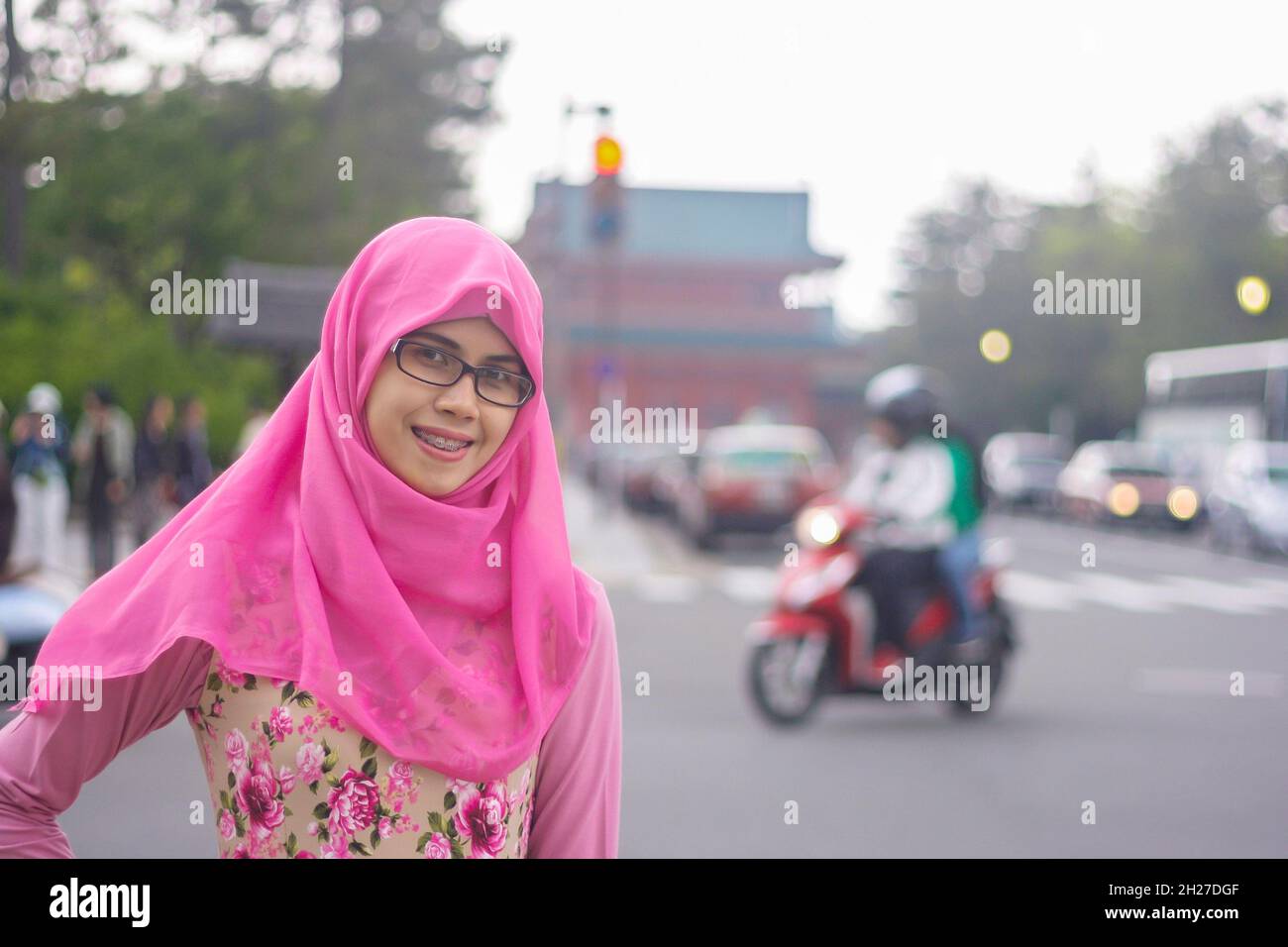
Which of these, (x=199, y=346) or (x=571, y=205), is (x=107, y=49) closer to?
(x=199, y=346)

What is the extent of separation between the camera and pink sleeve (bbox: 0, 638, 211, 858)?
1.81 metres

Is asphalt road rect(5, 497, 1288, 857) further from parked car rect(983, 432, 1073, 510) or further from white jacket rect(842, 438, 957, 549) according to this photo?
parked car rect(983, 432, 1073, 510)

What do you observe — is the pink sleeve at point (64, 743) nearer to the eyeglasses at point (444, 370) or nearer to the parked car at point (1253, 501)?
the eyeglasses at point (444, 370)

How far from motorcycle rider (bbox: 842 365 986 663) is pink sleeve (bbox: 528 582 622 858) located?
600 cm

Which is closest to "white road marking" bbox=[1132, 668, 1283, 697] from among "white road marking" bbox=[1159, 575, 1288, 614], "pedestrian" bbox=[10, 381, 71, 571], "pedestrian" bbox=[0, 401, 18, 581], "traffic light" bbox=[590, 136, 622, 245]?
"white road marking" bbox=[1159, 575, 1288, 614]

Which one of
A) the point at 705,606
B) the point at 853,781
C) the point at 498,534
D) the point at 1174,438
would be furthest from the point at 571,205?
the point at 498,534

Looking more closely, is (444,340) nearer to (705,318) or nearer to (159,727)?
(159,727)

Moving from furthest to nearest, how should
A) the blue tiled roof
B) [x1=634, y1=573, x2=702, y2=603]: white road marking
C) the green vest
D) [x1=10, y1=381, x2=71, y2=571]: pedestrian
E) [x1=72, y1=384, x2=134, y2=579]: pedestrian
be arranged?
the blue tiled roof < [x1=634, y1=573, x2=702, y2=603]: white road marking < [x1=72, y1=384, x2=134, y2=579]: pedestrian < [x1=10, y1=381, x2=71, y2=571]: pedestrian < the green vest

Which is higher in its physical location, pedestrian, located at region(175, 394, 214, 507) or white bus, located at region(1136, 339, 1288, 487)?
white bus, located at region(1136, 339, 1288, 487)

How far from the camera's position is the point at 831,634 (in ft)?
26.0

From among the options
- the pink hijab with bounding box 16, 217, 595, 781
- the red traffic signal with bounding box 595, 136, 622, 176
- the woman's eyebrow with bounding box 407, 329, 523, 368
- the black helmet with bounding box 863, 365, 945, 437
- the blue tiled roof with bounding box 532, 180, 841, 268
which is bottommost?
the pink hijab with bounding box 16, 217, 595, 781

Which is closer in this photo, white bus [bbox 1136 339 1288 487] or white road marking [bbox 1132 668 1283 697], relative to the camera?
white road marking [bbox 1132 668 1283 697]

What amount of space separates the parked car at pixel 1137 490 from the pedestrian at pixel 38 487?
74.2ft

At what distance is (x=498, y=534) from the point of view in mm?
2037
